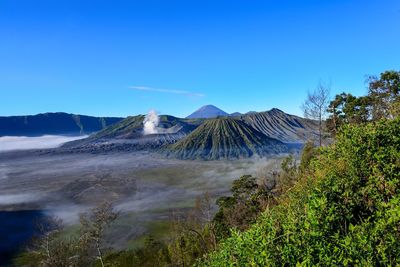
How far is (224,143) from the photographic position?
172 m

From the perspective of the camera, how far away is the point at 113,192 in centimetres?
10694

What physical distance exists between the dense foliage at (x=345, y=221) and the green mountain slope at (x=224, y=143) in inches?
6029

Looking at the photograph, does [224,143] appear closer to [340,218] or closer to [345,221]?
[340,218]

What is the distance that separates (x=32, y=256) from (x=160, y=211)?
3267 centimetres

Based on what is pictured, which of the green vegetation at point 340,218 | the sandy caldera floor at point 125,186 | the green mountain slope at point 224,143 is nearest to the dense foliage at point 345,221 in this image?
the green vegetation at point 340,218

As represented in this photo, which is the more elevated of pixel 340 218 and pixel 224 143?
pixel 340 218

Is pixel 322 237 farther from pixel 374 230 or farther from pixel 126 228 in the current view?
pixel 126 228

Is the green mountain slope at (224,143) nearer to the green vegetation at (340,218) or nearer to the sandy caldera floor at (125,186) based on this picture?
the sandy caldera floor at (125,186)

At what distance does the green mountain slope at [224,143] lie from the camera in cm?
16525

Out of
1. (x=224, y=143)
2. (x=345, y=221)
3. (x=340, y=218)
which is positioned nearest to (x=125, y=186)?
(x=224, y=143)

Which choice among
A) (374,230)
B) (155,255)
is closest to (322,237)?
(374,230)

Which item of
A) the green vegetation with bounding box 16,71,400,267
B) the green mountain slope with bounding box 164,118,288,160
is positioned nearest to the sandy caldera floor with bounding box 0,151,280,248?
the green mountain slope with bounding box 164,118,288,160

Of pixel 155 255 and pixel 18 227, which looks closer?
pixel 155 255

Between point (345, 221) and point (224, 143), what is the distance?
166129mm
